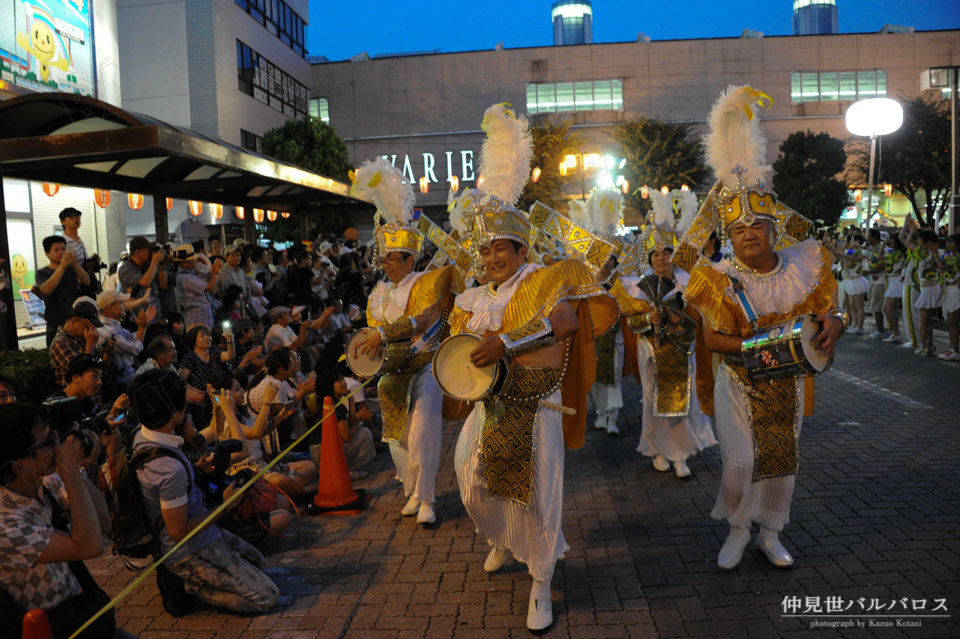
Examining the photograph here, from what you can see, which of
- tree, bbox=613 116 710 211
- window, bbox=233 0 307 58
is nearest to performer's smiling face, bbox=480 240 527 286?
window, bbox=233 0 307 58

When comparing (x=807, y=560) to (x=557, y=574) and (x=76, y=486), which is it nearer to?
(x=557, y=574)

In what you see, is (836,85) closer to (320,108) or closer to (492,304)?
(320,108)

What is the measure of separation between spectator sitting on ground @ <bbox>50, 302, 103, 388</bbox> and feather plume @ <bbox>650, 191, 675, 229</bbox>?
199 inches

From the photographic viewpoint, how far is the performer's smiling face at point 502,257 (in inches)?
156

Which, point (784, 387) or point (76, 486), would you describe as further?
point (784, 387)

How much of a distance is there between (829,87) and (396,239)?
141 ft

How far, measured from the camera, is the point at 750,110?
14.1 feet

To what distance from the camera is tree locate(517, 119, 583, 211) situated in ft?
111

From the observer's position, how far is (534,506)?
3.76 m

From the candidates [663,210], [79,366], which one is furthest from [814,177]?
[79,366]

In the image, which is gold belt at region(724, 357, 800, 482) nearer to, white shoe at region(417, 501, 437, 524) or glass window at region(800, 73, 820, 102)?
white shoe at region(417, 501, 437, 524)

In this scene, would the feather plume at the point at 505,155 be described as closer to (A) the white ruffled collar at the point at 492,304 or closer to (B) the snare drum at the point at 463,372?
(A) the white ruffled collar at the point at 492,304

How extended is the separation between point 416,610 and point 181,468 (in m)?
1.39

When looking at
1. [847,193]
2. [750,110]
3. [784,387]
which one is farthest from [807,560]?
[847,193]
